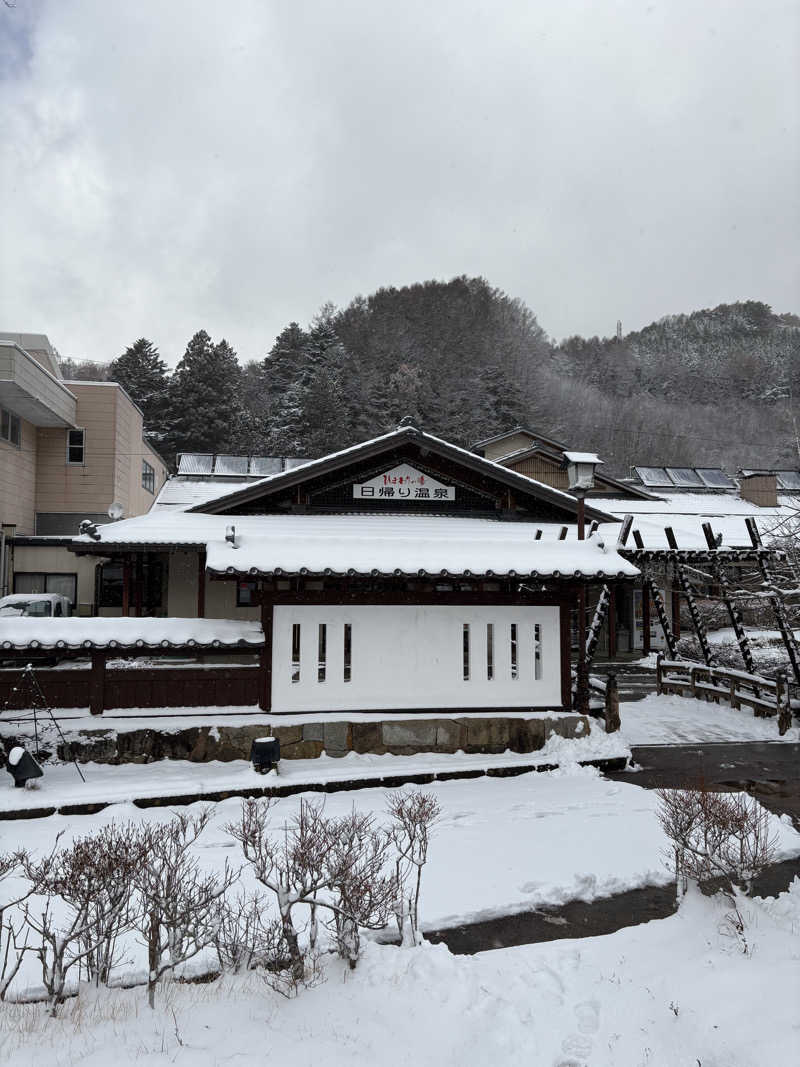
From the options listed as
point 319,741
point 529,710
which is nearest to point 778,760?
point 529,710

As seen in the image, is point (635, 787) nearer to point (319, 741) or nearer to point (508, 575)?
point (508, 575)

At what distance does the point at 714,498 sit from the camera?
1171 inches

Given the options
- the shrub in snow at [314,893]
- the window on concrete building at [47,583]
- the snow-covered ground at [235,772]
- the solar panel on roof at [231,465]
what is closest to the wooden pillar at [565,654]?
the snow-covered ground at [235,772]

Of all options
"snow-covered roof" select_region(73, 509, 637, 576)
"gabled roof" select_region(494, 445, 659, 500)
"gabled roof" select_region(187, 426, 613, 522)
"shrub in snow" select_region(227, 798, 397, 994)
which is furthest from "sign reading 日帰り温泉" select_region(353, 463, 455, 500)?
"gabled roof" select_region(494, 445, 659, 500)

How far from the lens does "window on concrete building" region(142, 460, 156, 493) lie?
2743 cm

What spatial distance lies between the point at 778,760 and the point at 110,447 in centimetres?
2125

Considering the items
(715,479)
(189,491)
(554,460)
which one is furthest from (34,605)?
(715,479)

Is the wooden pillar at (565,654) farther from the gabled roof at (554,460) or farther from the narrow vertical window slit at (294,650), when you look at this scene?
the gabled roof at (554,460)

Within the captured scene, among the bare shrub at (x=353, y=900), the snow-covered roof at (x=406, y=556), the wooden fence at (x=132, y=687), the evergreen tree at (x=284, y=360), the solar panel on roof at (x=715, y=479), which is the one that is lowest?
the bare shrub at (x=353, y=900)

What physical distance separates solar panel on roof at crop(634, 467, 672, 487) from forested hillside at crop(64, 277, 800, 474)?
222 inches

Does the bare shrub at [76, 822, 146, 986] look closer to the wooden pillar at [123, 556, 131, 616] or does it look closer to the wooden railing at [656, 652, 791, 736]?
the wooden railing at [656, 652, 791, 736]

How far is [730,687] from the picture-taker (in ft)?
46.3

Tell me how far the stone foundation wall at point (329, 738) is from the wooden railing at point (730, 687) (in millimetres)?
4642

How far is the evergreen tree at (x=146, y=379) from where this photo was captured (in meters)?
43.2
